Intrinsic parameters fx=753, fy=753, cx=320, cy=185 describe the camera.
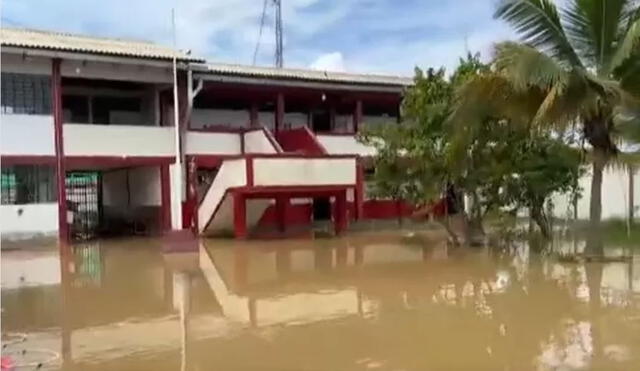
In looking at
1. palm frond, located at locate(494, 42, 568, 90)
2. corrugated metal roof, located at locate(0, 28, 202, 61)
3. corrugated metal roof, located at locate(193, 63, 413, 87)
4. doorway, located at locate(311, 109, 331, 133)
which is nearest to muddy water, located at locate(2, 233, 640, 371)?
palm frond, located at locate(494, 42, 568, 90)

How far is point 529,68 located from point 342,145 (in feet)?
48.4

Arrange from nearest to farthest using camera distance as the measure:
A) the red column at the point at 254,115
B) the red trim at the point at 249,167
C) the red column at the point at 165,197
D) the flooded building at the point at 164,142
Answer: the red trim at the point at 249,167 → the flooded building at the point at 164,142 → the red column at the point at 165,197 → the red column at the point at 254,115

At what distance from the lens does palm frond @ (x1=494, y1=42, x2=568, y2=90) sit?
13508 mm

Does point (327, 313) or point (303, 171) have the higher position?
point (303, 171)

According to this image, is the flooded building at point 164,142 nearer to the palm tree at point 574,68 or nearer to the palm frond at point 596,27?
the palm tree at point 574,68

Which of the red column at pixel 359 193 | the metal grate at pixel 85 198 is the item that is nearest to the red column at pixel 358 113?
the red column at pixel 359 193

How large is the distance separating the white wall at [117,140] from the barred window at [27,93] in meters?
1.01

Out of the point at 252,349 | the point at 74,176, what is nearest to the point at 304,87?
the point at 74,176

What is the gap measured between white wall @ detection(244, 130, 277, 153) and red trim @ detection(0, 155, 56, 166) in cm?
647

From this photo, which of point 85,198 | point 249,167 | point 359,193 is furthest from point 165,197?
point 85,198

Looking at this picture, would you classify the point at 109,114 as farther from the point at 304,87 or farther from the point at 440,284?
the point at 440,284

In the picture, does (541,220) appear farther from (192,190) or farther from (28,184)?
(28,184)

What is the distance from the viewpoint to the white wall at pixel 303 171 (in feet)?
70.8

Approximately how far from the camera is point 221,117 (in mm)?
29656
